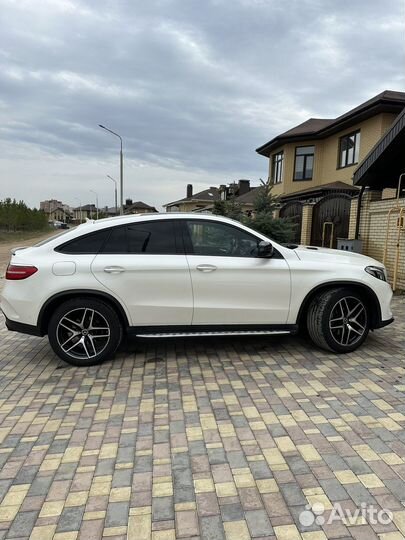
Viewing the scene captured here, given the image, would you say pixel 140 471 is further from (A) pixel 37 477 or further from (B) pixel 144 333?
(B) pixel 144 333

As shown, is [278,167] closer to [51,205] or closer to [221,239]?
[221,239]

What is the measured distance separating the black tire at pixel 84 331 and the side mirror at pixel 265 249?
1711mm

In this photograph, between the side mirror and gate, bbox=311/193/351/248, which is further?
gate, bbox=311/193/351/248

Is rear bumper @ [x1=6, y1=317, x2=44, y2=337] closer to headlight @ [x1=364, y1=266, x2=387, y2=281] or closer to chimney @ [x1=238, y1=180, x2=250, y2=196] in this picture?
headlight @ [x1=364, y1=266, x2=387, y2=281]

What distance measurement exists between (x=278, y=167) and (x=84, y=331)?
2341 cm

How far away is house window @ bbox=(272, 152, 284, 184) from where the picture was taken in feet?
82.0

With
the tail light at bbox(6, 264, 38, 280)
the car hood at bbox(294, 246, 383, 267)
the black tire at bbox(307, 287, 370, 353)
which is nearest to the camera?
the tail light at bbox(6, 264, 38, 280)

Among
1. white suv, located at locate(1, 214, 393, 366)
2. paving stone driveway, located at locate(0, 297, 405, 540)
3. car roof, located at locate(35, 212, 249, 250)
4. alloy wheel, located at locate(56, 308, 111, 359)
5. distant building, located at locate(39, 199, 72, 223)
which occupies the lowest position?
paving stone driveway, located at locate(0, 297, 405, 540)

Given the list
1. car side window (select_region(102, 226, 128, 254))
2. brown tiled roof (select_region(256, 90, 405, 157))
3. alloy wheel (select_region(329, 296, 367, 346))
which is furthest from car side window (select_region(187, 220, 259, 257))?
brown tiled roof (select_region(256, 90, 405, 157))

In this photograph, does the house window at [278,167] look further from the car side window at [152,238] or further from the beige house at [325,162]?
the car side window at [152,238]

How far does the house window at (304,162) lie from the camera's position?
2319 centimetres

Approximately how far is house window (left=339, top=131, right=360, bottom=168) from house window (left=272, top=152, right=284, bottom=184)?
463cm

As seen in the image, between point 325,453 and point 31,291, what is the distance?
3148 mm

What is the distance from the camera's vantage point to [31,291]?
413 cm
